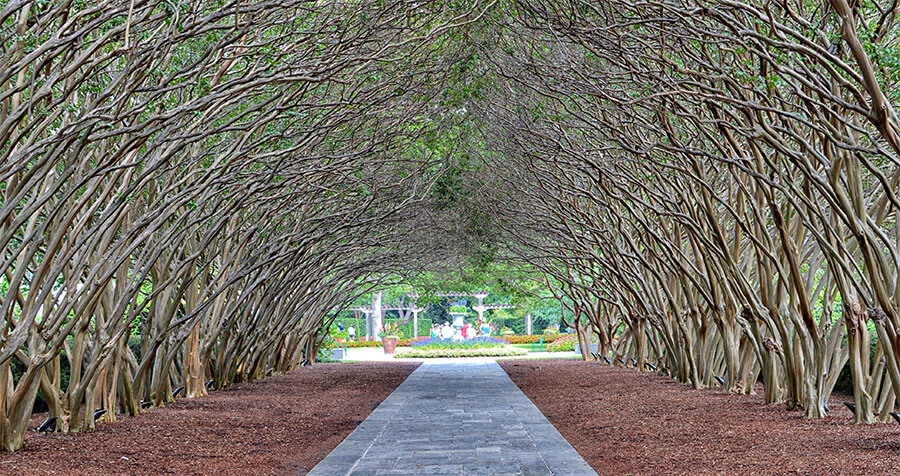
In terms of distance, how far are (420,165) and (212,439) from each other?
30.5 ft

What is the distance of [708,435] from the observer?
28.9 feet

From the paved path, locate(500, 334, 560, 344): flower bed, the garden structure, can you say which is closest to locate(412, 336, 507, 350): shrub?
locate(500, 334, 560, 344): flower bed

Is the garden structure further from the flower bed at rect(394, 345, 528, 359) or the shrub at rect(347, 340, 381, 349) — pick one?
the shrub at rect(347, 340, 381, 349)

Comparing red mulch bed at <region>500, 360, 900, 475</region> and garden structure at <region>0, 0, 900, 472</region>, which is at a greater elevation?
garden structure at <region>0, 0, 900, 472</region>

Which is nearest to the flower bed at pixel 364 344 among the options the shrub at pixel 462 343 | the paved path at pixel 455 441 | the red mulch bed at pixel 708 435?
the shrub at pixel 462 343

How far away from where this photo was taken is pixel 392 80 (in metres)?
11.7

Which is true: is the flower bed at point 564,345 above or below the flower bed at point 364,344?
below

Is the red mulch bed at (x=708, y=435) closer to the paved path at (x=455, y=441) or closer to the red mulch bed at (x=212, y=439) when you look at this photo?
the paved path at (x=455, y=441)

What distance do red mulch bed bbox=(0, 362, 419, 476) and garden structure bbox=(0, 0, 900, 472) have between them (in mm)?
453

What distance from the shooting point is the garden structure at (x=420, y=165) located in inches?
277

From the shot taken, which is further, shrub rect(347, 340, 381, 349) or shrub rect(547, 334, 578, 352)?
shrub rect(347, 340, 381, 349)

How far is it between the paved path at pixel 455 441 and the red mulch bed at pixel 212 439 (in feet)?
1.56

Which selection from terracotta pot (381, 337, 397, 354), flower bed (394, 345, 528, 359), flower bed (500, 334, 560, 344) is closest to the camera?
flower bed (394, 345, 528, 359)

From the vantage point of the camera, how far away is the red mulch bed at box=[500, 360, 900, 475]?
695 cm
